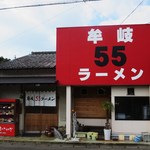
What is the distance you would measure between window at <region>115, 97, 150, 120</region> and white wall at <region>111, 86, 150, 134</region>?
23 centimetres

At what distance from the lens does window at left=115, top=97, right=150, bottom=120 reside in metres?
18.2

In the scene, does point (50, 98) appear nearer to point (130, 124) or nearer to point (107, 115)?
point (107, 115)

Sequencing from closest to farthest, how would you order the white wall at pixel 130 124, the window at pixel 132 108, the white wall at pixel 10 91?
the white wall at pixel 130 124, the window at pixel 132 108, the white wall at pixel 10 91

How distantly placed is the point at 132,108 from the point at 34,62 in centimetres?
696

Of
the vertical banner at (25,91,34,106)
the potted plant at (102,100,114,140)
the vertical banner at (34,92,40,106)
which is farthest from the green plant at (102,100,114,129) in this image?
the vertical banner at (25,91,34,106)

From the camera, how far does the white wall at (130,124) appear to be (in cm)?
1798

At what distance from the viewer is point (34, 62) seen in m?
21.0

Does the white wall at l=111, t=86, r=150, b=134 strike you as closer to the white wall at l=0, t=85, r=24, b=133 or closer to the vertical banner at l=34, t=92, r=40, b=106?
the vertical banner at l=34, t=92, r=40, b=106

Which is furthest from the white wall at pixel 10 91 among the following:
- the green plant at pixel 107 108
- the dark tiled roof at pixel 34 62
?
the green plant at pixel 107 108

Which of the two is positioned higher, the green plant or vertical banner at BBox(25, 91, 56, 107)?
vertical banner at BBox(25, 91, 56, 107)

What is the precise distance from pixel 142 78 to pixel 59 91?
5273mm

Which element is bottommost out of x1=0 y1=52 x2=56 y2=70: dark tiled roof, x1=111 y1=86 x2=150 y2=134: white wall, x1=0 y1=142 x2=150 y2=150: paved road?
x1=0 y1=142 x2=150 y2=150: paved road

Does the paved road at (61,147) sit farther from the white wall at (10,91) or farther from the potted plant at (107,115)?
the white wall at (10,91)

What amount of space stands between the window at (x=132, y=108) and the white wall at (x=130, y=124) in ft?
0.74
